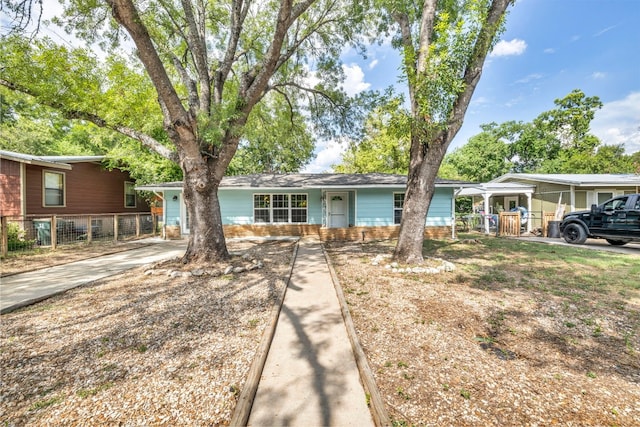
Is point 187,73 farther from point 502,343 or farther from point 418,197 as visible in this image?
point 502,343

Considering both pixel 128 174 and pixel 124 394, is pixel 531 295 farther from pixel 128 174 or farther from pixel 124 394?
pixel 128 174

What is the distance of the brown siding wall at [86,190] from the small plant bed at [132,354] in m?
9.98

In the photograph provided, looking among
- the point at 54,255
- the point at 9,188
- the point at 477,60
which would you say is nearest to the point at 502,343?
the point at 477,60

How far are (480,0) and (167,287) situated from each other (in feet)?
28.9

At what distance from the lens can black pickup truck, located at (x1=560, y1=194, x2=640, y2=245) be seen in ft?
29.1

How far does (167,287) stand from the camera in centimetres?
527

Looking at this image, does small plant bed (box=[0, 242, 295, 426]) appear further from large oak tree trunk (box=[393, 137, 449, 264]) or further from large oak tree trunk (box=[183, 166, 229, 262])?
large oak tree trunk (box=[393, 137, 449, 264])

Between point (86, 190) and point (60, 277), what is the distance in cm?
1020

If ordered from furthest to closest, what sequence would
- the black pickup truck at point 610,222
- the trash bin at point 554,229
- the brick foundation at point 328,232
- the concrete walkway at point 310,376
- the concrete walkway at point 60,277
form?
1. the trash bin at point 554,229
2. the brick foundation at point 328,232
3. the black pickup truck at point 610,222
4. the concrete walkway at point 60,277
5. the concrete walkway at point 310,376

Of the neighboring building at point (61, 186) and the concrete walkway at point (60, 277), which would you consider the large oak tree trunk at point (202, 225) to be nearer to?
the concrete walkway at point (60, 277)

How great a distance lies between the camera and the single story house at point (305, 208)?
12547mm

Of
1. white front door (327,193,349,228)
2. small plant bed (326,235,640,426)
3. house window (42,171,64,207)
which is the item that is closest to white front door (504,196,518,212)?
white front door (327,193,349,228)

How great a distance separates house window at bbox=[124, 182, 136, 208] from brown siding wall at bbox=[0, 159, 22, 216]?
5.63 meters

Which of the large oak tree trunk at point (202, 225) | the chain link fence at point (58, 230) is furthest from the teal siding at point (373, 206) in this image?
the chain link fence at point (58, 230)
